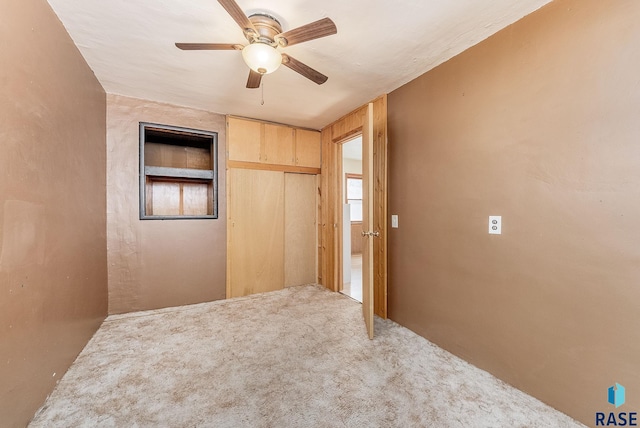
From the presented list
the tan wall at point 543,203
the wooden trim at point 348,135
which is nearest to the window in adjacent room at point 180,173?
the wooden trim at point 348,135

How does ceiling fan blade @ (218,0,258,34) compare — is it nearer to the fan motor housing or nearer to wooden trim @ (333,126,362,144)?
the fan motor housing

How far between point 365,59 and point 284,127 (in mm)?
1844

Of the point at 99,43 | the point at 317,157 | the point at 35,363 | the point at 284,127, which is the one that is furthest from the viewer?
the point at 317,157

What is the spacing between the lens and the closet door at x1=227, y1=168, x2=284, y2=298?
3.45m

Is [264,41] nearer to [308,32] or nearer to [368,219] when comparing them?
[308,32]

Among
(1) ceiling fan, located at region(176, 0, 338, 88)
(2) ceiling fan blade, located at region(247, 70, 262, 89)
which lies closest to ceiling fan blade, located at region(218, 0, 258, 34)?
(1) ceiling fan, located at region(176, 0, 338, 88)

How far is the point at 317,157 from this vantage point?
3994mm

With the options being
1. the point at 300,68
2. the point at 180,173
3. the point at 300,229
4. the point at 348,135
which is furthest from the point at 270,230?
the point at 300,68

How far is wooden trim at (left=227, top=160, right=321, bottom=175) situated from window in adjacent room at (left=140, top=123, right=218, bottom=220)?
0.27m

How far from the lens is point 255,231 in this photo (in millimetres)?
3604

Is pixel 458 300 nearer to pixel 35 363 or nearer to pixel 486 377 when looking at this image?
pixel 486 377

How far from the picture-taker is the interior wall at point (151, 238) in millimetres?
2812

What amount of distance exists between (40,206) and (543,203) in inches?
119

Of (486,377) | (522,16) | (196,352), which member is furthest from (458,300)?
(196,352)
